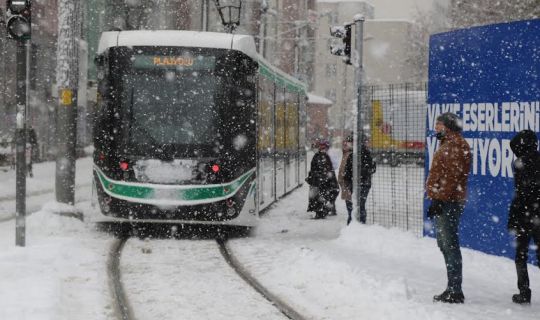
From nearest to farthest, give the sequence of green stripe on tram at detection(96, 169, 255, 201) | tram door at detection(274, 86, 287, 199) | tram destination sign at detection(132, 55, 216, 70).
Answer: green stripe on tram at detection(96, 169, 255, 201) → tram destination sign at detection(132, 55, 216, 70) → tram door at detection(274, 86, 287, 199)

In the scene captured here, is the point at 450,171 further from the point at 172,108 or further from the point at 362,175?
the point at 362,175

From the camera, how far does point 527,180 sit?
27.2ft

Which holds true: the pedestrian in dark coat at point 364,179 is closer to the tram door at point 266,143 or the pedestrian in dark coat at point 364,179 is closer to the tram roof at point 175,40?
the tram door at point 266,143

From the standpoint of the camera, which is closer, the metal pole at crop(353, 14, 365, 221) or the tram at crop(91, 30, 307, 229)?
the tram at crop(91, 30, 307, 229)

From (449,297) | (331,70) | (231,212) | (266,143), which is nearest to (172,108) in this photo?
(231,212)

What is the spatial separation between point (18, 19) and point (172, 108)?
2.85 metres

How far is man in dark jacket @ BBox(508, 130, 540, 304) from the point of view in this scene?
827 centimetres

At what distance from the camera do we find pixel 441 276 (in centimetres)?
995

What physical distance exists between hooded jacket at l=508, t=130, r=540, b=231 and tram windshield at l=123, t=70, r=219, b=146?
222 inches

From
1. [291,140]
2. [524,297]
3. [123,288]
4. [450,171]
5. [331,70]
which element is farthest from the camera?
[331,70]

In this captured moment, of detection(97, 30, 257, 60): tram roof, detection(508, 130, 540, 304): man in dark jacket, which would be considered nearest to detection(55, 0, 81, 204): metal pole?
detection(97, 30, 257, 60): tram roof

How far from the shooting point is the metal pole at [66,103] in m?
14.4

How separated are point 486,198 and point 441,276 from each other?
1750 mm

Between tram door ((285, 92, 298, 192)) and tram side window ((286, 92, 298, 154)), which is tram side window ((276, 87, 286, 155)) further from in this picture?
tram side window ((286, 92, 298, 154))
